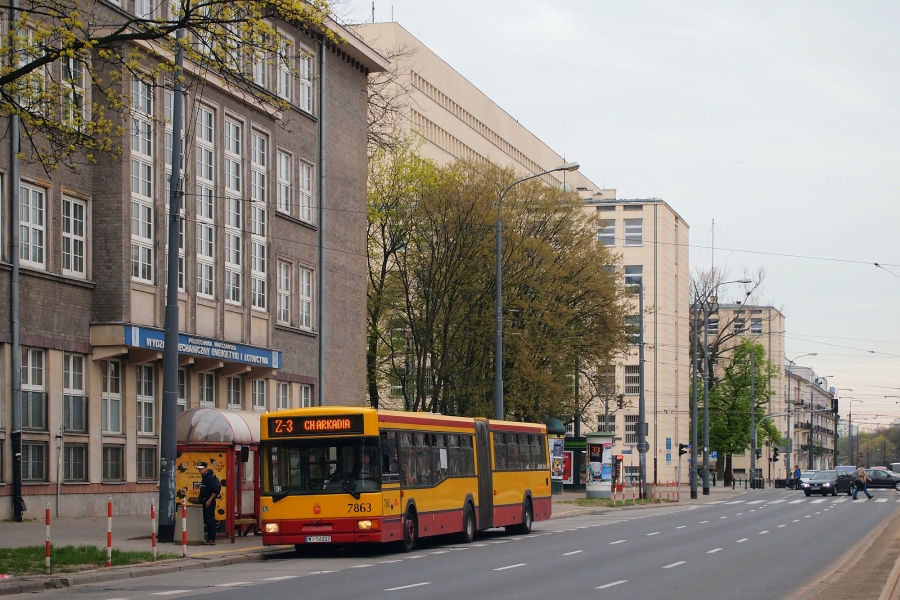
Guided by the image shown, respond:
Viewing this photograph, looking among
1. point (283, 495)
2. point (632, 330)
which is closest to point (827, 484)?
point (632, 330)

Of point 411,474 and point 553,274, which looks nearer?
point 411,474

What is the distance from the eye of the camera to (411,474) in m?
26.3

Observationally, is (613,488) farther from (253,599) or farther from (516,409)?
(253,599)

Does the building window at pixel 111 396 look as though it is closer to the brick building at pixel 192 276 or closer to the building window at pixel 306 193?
the brick building at pixel 192 276

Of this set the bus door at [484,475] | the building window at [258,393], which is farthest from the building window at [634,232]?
the bus door at [484,475]

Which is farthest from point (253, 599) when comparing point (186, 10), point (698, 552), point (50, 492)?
point (50, 492)

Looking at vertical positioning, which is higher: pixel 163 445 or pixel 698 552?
pixel 163 445

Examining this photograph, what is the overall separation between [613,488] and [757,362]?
5787 centimetres

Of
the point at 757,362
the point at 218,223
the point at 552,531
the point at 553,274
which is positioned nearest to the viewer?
the point at 552,531

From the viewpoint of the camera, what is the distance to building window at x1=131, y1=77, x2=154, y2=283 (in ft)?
116

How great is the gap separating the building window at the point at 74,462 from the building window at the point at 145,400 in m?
2.64

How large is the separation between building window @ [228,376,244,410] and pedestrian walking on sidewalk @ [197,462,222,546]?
561 inches

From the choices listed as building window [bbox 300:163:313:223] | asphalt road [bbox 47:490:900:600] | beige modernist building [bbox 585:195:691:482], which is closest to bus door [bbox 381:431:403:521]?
asphalt road [bbox 47:490:900:600]

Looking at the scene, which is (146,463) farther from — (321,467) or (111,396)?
(321,467)
